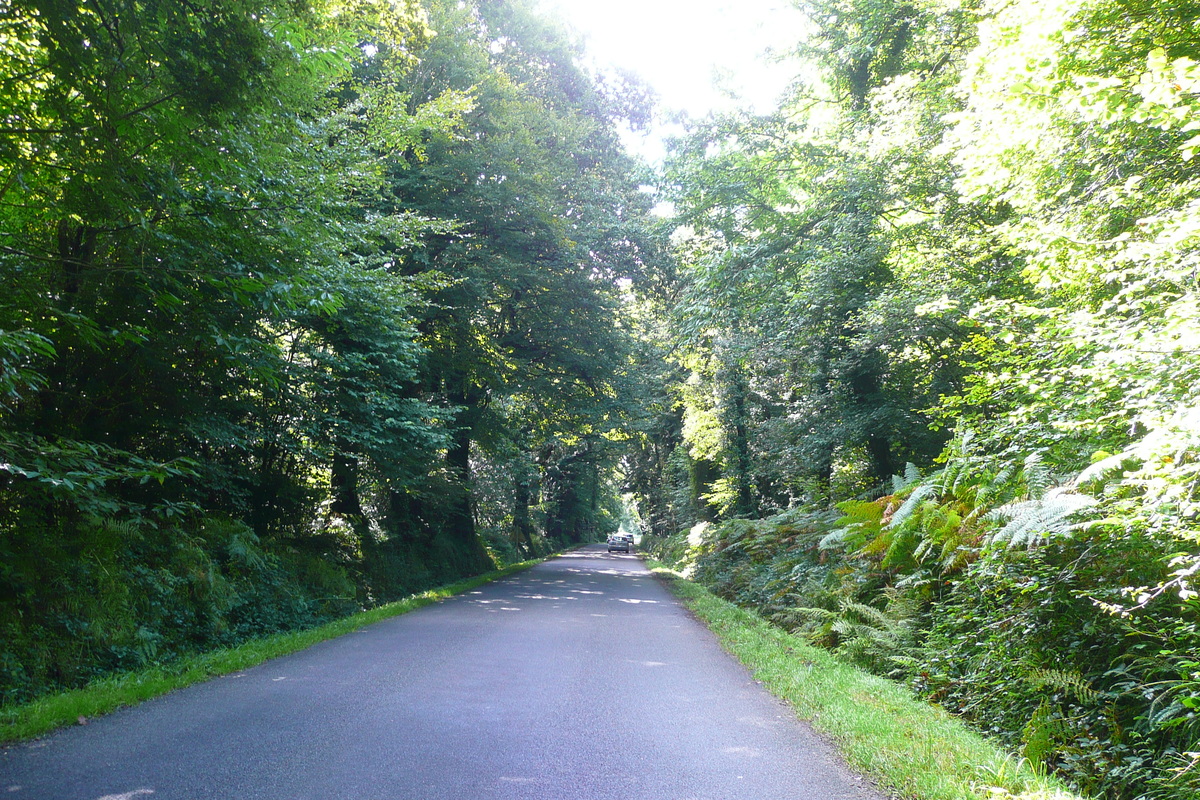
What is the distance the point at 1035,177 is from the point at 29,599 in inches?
461

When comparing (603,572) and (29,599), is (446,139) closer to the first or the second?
(29,599)

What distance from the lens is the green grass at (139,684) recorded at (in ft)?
16.3

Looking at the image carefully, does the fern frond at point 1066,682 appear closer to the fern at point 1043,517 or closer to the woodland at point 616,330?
the woodland at point 616,330

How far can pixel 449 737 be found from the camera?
16.6 ft

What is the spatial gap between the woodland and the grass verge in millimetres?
627

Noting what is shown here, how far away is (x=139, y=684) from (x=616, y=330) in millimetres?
16499

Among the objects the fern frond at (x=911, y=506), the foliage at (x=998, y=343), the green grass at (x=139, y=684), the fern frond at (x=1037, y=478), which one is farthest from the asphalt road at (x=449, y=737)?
the fern frond at (x=1037, y=478)

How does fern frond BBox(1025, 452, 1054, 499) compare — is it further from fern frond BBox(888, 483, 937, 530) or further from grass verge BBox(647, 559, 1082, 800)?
Result: grass verge BBox(647, 559, 1082, 800)

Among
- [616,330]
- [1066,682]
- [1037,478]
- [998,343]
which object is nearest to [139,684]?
[1066,682]

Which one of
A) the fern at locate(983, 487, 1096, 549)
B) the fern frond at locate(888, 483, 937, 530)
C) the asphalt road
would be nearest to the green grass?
the asphalt road

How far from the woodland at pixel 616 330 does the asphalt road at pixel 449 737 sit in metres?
1.79

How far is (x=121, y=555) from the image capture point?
7.91m

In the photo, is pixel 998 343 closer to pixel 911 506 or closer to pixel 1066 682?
pixel 911 506

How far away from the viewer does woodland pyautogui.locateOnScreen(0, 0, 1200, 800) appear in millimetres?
5266
